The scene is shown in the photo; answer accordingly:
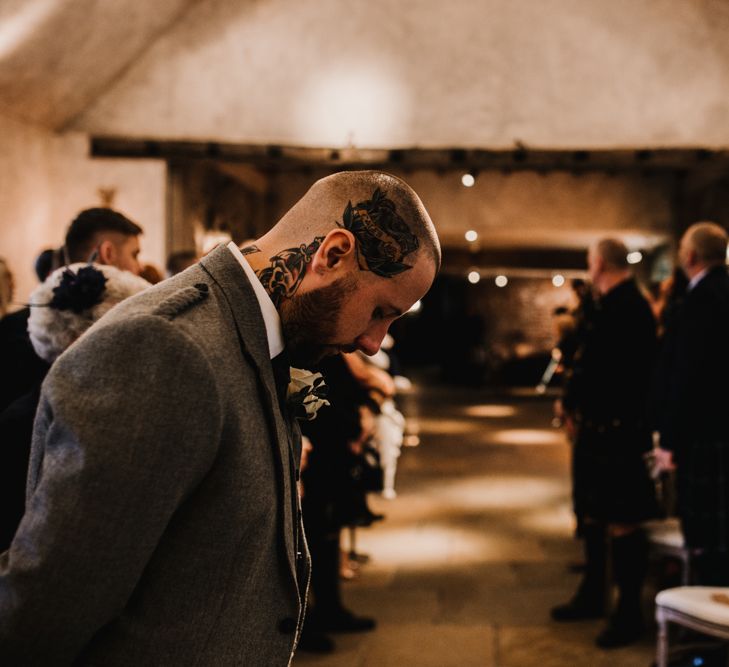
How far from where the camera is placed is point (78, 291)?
177 centimetres

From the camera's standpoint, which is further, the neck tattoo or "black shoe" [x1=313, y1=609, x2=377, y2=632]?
"black shoe" [x1=313, y1=609, x2=377, y2=632]

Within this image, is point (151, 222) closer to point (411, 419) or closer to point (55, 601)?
point (55, 601)

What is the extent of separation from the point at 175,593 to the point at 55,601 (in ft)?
0.48

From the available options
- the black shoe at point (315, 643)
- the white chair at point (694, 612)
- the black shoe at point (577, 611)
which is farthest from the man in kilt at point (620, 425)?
the black shoe at point (315, 643)

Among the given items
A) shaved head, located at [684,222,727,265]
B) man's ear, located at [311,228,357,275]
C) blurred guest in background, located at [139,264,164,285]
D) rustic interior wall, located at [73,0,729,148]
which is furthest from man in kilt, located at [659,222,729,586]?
rustic interior wall, located at [73,0,729,148]

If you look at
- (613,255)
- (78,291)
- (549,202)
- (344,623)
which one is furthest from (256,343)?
(549,202)

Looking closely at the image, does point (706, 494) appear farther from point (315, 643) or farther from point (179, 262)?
point (179, 262)

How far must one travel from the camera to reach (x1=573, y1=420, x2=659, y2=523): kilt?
381 centimetres

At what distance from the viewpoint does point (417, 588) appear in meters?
4.68

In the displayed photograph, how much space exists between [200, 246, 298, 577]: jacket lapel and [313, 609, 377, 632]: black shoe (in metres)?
3.12

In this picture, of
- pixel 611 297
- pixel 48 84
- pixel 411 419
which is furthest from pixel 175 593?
pixel 411 419

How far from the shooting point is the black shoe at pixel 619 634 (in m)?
3.79

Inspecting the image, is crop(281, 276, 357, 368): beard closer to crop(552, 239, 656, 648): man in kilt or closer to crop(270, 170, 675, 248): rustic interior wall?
crop(552, 239, 656, 648): man in kilt

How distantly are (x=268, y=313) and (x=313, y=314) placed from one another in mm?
64
